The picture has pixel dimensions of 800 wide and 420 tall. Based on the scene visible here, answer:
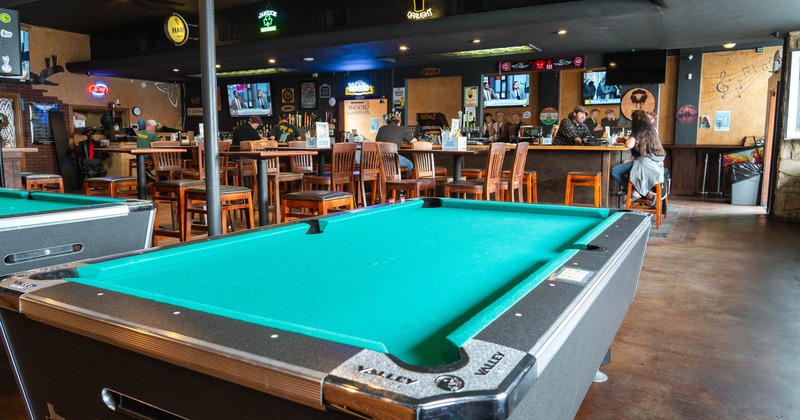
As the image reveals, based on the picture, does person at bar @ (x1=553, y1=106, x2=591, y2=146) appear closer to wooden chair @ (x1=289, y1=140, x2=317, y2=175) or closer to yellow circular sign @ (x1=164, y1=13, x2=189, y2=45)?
wooden chair @ (x1=289, y1=140, x2=317, y2=175)

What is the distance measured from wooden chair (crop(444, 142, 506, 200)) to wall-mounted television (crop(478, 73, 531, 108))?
6088mm

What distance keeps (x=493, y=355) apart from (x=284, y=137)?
9.26 meters

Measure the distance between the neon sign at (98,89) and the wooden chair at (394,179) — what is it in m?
9.95

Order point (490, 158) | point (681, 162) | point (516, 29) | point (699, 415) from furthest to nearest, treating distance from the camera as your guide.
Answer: point (681, 162)
point (516, 29)
point (490, 158)
point (699, 415)

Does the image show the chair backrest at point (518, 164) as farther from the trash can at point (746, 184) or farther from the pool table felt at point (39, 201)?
the trash can at point (746, 184)

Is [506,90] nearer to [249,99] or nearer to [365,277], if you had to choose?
[249,99]

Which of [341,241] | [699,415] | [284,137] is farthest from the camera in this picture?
[284,137]

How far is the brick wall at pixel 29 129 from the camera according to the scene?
11.0 m

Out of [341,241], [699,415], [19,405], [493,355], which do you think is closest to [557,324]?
[493,355]

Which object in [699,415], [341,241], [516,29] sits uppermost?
[516,29]

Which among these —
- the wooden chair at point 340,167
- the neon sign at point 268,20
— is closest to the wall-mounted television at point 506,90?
the neon sign at point 268,20

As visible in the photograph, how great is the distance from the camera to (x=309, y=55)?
10.1 metres

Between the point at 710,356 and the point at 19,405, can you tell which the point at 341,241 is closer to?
the point at 19,405

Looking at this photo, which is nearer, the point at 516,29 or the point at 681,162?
the point at 516,29
